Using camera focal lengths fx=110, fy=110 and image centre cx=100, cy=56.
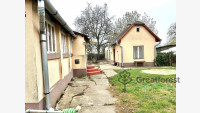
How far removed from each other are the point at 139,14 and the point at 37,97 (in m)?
26.6

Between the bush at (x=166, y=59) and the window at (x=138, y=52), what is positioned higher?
the window at (x=138, y=52)

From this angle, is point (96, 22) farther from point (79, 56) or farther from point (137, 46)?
point (79, 56)

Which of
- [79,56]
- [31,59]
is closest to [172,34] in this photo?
[79,56]

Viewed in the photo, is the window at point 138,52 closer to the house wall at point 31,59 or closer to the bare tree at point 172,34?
the house wall at point 31,59

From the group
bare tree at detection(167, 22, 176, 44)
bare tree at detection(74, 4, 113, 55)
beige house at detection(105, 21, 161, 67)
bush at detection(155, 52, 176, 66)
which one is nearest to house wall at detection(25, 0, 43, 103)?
beige house at detection(105, 21, 161, 67)

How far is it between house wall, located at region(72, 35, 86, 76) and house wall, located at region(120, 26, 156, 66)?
6271mm

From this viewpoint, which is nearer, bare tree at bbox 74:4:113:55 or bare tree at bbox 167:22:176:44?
bare tree at bbox 74:4:113:55

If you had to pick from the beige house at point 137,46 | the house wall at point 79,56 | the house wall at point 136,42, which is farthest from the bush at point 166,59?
Answer: the house wall at point 79,56

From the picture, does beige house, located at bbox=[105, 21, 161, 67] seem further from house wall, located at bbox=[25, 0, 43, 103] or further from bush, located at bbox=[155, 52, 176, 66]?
house wall, located at bbox=[25, 0, 43, 103]

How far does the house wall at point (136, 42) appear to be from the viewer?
1345cm

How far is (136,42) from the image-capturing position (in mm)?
13555

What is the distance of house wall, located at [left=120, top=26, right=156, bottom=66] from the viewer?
44.1 ft

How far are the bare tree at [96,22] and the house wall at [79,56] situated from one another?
1329 cm

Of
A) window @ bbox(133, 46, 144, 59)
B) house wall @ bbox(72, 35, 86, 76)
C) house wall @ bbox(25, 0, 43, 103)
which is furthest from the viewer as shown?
window @ bbox(133, 46, 144, 59)
